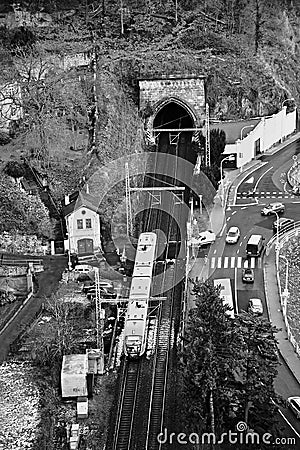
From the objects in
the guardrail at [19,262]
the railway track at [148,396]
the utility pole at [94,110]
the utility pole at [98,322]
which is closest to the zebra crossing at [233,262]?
the railway track at [148,396]

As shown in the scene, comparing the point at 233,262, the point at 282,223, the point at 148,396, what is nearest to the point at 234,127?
the point at 282,223

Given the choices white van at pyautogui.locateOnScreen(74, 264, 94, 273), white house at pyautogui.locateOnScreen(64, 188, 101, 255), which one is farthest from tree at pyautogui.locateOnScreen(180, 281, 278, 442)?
white house at pyautogui.locateOnScreen(64, 188, 101, 255)

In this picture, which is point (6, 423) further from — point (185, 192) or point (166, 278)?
point (185, 192)

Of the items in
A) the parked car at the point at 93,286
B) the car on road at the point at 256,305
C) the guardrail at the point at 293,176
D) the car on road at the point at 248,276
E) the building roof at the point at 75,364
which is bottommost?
the building roof at the point at 75,364

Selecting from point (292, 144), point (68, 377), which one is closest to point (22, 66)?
point (292, 144)

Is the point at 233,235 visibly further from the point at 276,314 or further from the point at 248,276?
the point at 276,314

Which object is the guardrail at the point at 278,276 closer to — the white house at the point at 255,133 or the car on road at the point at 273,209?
the car on road at the point at 273,209

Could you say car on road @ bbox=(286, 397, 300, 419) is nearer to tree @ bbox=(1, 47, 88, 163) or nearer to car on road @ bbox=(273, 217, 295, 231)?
car on road @ bbox=(273, 217, 295, 231)
